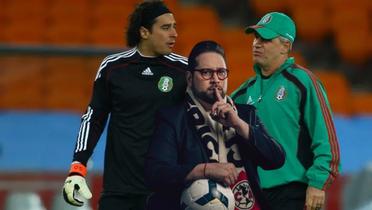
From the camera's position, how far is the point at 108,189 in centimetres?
573

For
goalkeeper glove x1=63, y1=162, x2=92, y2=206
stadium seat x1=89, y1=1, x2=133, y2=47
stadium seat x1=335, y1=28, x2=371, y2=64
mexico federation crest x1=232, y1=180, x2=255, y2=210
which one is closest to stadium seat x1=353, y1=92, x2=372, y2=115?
stadium seat x1=335, y1=28, x2=371, y2=64

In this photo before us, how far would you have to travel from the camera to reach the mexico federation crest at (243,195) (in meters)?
4.43

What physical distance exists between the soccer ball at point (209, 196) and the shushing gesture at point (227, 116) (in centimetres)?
22

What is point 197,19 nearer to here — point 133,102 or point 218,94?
point 133,102

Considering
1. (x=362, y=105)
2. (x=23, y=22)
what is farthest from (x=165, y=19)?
(x=23, y=22)

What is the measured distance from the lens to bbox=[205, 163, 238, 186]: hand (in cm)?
432

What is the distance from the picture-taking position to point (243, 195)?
4.45 m

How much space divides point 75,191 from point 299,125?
108cm

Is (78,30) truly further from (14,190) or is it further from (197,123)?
(197,123)

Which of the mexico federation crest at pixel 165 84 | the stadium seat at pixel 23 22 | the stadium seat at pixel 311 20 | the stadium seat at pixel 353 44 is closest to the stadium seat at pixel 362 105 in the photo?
the stadium seat at pixel 353 44

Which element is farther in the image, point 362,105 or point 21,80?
point 362,105

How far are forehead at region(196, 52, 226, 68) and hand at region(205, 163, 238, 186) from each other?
0.38 metres

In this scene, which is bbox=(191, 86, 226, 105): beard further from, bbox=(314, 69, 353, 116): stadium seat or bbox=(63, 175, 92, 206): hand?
bbox=(314, 69, 353, 116): stadium seat

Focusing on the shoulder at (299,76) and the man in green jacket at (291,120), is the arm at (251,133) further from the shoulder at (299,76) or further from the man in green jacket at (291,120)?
the shoulder at (299,76)
